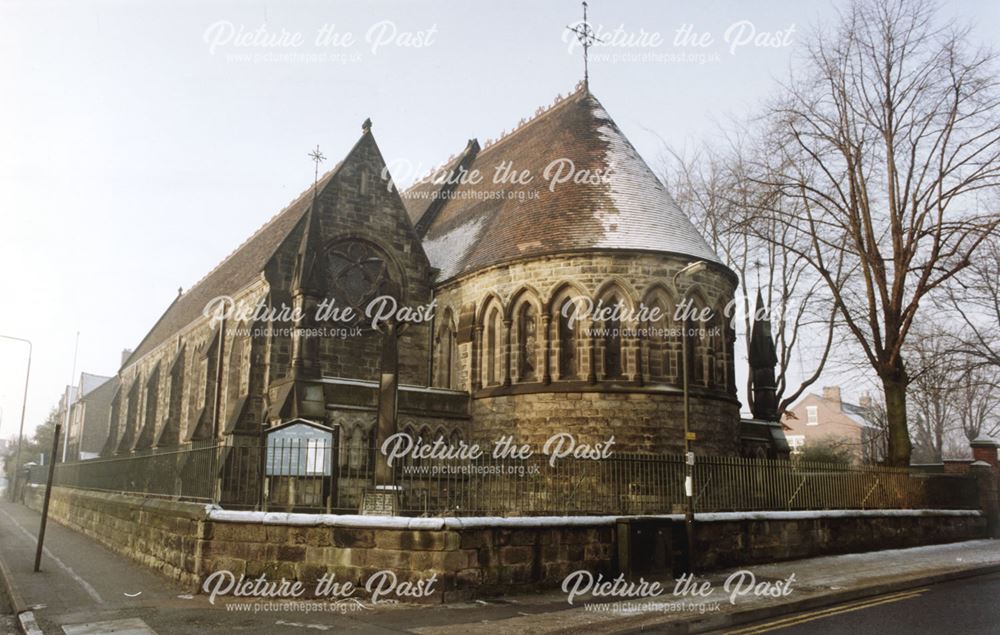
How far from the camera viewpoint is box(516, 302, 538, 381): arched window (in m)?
20.2

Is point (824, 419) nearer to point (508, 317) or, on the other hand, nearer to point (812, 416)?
point (812, 416)

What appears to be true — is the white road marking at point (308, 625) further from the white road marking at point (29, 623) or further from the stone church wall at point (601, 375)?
the stone church wall at point (601, 375)

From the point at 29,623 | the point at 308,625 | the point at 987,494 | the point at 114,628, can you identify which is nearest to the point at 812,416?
the point at 987,494

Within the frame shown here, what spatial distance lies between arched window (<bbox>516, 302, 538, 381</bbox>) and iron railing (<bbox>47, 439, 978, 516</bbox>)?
327 centimetres

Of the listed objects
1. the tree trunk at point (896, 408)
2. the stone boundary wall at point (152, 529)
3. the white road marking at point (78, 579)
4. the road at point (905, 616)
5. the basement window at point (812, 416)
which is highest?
the basement window at point (812, 416)

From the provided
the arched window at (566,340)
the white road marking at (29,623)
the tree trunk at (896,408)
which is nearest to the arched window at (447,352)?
the arched window at (566,340)

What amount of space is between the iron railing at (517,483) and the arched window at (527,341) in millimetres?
3269

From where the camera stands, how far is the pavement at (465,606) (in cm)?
941

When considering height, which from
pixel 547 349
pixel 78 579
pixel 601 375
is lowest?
pixel 78 579

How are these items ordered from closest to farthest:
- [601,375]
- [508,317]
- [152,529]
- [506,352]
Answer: [152,529] < [601,375] < [506,352] < [508,317]

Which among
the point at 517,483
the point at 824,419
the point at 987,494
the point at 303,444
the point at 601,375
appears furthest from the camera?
the point at 824,419

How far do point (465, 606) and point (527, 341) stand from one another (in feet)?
34.5

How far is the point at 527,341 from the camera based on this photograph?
20438 millimetres

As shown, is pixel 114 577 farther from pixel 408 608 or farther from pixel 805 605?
pixel 805 605
